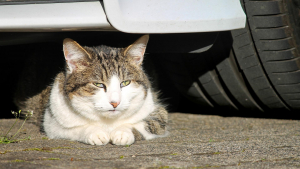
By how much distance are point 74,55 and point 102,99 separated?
400 mm

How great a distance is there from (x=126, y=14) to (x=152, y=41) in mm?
869

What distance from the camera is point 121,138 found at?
248 cm

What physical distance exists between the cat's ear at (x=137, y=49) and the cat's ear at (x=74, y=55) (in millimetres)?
308

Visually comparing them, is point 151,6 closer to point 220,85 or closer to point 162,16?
point 162,16

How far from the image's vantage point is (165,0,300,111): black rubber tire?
270 centimetres

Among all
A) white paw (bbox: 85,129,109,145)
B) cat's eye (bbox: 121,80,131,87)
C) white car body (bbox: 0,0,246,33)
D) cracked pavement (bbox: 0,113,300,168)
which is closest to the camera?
cracked pavement (bbox: 0,113,300,168)

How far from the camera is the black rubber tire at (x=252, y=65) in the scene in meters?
2.70

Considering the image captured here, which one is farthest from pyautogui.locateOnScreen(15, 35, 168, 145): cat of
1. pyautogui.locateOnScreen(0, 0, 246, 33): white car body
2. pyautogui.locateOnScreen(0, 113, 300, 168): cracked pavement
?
pyautogui.locateOnScreen(0, 0, 246, 33): white car body

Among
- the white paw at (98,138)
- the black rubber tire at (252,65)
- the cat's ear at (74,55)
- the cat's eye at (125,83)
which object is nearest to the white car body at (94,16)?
the cat's ear at (74,55)

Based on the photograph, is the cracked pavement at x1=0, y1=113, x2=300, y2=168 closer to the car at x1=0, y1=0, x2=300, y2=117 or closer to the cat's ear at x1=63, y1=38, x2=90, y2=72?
the car at x1=0, y1=0, x2=300, y2=117

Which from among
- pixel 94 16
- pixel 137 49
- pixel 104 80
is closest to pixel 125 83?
pixel 104 80

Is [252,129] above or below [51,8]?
below

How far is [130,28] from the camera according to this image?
7.07ft

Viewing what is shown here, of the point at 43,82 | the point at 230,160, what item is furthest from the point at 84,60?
the point at 230,160
